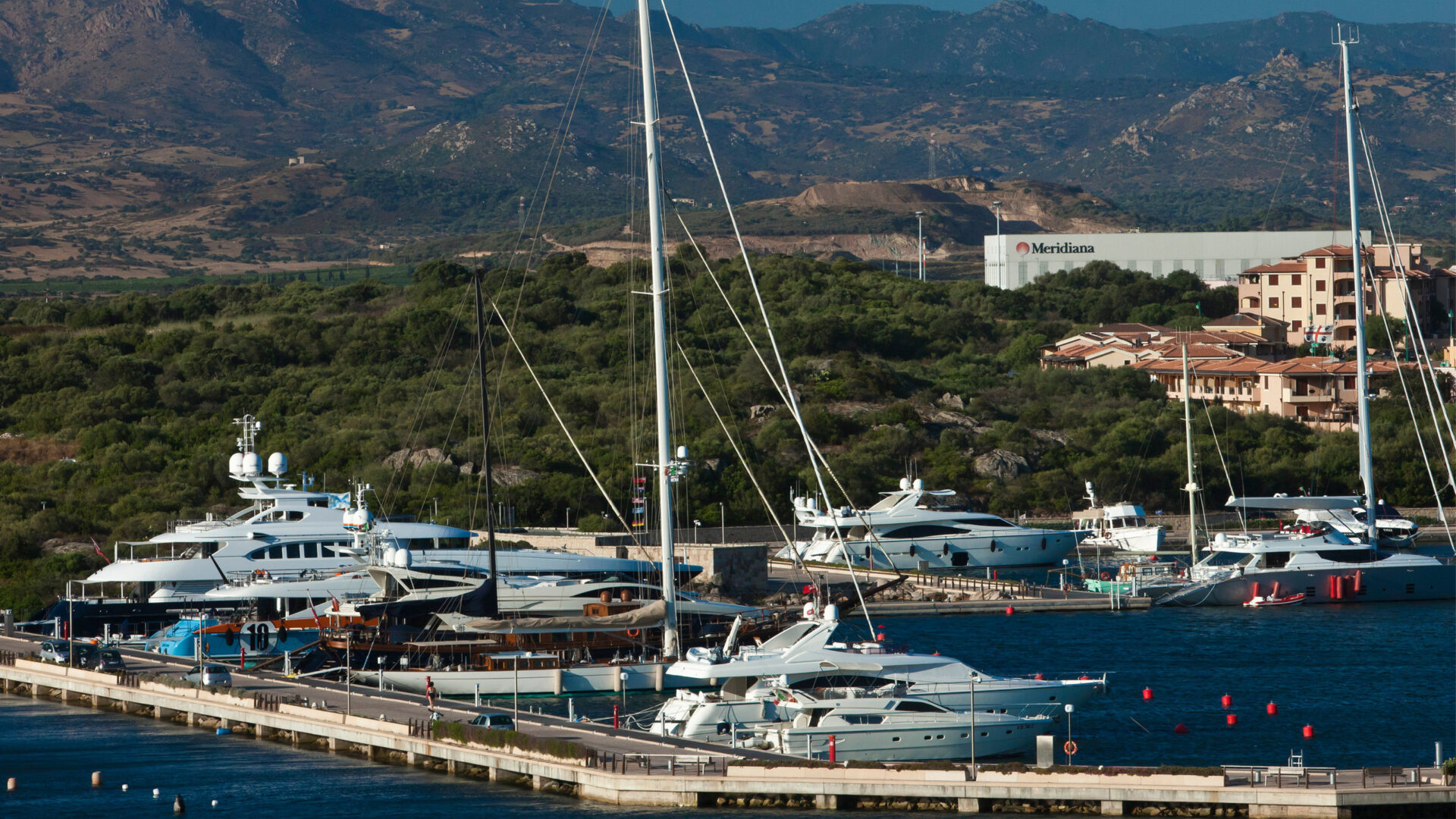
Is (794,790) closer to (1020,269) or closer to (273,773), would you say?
(273,773)

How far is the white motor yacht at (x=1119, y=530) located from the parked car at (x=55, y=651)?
34.5m

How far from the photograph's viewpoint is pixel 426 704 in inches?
1326

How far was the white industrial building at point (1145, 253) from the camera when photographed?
454ft

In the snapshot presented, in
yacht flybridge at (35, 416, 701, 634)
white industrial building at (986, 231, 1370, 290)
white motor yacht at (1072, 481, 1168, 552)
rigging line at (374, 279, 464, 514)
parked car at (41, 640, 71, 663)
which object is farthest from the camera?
white industrial building at (986, 231, 1370, 290)

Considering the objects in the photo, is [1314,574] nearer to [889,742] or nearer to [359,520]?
[889,742]

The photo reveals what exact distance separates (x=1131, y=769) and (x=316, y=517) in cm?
2460

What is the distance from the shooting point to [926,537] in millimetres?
60688

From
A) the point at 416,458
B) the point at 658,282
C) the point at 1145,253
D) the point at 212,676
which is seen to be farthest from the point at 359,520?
the point at 1145,253

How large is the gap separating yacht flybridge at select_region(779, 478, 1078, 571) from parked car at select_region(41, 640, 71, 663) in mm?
24746

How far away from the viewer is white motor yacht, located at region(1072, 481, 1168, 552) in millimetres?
62719

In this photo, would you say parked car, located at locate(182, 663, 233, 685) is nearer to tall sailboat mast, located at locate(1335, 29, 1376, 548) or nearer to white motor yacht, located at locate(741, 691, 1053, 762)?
white motor yacht, located at locate(741, 691, 1053, 762)

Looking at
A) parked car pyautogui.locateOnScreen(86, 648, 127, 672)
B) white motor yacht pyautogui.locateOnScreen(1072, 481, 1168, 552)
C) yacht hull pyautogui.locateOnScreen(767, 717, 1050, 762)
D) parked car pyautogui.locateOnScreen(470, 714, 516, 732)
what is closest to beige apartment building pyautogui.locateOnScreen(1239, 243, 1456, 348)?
white motor yacht pyautogui.locateOnScreen(1072, 481, 1168, 552)

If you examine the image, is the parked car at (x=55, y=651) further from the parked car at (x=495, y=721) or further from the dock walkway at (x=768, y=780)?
the parked car at (x=495, y=721)

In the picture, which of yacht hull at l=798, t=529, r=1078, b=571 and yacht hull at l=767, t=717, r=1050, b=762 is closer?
yacht hull at l=767, t=717, r=1050, b=762
